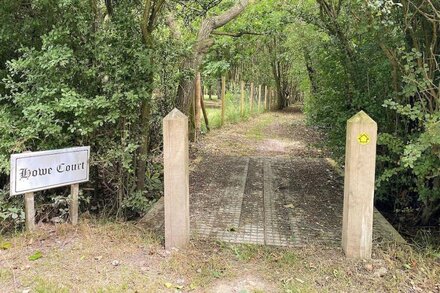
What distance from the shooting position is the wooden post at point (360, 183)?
10.5ft

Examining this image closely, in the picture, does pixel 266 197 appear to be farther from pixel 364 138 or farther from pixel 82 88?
pixel 82 88

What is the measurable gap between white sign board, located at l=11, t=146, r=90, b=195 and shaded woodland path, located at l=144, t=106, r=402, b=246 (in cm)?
96

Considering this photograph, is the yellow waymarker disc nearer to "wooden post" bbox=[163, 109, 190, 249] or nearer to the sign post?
"wooden post" bbox=[163, 109, 190, 249]

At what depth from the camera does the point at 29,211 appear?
3.59 m

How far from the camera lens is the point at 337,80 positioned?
17.5ft

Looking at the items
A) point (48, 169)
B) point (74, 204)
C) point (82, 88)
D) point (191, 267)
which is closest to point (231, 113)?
point (82, 88)

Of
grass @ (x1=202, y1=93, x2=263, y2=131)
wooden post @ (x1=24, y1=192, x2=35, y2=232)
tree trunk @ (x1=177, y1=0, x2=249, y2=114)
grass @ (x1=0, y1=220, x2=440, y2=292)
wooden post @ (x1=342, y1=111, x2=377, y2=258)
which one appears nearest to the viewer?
grass @ (x1=0, y1=220, x2=440, y2=292)

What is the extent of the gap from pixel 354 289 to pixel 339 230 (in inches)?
44.4

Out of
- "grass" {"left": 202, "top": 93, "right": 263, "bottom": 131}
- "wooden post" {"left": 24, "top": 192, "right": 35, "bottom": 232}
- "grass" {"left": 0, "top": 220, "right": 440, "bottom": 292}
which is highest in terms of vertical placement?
"grass" {"left": 202, "top": 93, "right": 263, "bottom": 131}

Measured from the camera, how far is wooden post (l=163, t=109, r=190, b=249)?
3377 mm

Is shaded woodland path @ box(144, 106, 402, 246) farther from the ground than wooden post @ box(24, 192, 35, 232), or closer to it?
closer to it

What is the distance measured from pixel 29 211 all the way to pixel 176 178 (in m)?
1.43

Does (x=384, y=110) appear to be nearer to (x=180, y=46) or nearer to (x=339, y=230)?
(x=339, y=230)

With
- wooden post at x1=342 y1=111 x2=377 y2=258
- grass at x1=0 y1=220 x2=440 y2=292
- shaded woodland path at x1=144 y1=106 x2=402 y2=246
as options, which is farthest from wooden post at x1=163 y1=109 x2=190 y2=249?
wooden post at x1=342 y1=111 x2=377 y2=258
